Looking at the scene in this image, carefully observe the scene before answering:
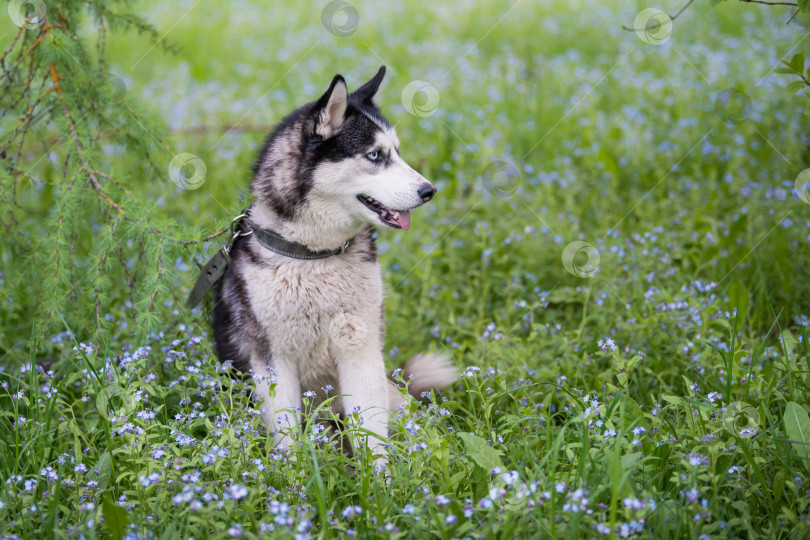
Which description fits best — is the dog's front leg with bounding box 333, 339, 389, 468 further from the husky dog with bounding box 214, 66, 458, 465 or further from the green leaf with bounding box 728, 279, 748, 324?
the green leaf with bounding box 728, 279, 748, 324

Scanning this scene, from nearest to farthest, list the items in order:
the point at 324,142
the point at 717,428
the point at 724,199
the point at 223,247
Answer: the point at 717,428 → the point at 324,142 → the point at 223,247 → the point at 724,199

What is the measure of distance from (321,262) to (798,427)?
6.26 feet

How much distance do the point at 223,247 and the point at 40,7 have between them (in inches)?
57.7

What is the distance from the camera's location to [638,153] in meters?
5.46

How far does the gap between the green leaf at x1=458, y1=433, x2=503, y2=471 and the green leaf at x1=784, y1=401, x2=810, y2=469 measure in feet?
3.47

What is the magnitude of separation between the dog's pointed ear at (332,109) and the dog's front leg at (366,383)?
0.90m

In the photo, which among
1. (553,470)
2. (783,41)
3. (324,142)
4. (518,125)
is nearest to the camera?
(553,470)

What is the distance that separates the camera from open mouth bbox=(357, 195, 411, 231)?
9.48ft

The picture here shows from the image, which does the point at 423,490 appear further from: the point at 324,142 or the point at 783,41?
the point at 783,41

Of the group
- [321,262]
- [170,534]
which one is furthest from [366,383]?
[170,534]

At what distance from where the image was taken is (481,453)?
244 cm

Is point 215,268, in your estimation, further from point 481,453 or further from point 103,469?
point 481,453

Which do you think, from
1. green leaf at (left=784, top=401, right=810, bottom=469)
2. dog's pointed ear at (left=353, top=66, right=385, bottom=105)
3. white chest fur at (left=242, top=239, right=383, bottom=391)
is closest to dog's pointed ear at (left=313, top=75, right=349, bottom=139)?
dog's pointed ear at (left=353, top=66, right=385, bottom=105)

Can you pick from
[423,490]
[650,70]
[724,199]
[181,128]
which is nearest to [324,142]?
[423,490]
